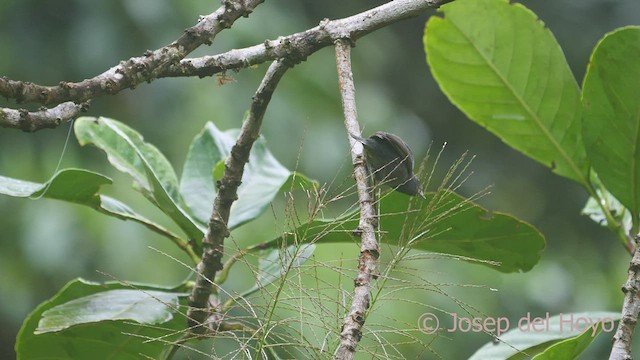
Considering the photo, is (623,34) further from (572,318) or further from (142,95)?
(142,95)

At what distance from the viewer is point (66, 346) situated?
5.09 feet

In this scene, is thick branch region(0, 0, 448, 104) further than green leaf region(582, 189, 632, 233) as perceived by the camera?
No

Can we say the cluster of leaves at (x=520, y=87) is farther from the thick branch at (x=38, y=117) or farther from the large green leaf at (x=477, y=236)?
the thick branch at (x=38, y=117)

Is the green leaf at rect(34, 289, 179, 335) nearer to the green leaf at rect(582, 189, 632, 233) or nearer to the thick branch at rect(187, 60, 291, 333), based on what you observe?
the thick branch at rect(187, 60, 291, 333)

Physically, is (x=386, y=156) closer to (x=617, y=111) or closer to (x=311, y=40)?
(x=311, y=40)

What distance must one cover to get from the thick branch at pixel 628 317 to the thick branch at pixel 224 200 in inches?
22.4

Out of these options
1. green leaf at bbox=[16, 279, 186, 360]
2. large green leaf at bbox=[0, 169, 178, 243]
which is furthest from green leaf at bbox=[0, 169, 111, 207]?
green leaf at bbox=[16, 279, 186, 360]

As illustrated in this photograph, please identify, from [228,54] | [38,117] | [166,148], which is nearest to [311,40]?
[228,54]

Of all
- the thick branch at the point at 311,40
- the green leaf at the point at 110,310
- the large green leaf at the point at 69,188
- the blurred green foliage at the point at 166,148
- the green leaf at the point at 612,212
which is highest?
the blurred green foliage at the point at 166,148

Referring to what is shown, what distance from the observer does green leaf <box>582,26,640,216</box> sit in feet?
5.30

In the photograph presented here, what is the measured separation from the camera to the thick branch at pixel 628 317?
1.13 meters

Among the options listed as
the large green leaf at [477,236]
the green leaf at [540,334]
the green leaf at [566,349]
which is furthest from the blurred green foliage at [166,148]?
the green leaf at [566,349]

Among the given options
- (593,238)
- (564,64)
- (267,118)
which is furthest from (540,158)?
(593,238)

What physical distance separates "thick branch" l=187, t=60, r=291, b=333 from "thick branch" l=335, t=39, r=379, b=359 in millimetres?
154
